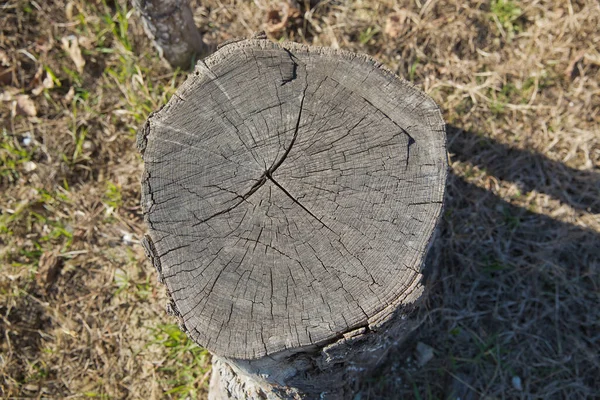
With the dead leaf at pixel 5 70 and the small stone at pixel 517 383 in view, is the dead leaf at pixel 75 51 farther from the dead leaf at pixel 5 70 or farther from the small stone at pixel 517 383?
the small stone at pixel 517 383

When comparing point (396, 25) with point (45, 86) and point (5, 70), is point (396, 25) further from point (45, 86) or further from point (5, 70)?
point (5, 70)

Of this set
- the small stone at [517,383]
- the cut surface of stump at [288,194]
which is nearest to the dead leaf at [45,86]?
the cut surface of stump at [288,194]

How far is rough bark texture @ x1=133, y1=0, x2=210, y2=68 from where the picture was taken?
287cm

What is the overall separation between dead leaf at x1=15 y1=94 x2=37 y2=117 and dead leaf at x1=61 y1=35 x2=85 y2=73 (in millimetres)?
394

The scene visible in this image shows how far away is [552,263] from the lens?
2898 mm

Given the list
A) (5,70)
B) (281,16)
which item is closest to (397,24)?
(281,16)

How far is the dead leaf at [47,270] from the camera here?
9.75ft

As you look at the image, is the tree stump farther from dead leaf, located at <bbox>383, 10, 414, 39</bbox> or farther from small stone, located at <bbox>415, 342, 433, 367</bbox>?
dead leaf, located at <bbox>383, 10, 414, 39</bbox>

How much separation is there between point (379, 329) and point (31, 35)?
324 centimetres

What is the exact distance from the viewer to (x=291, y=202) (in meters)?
1.79

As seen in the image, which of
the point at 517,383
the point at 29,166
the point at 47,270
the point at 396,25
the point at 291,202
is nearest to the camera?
the point at 291,202

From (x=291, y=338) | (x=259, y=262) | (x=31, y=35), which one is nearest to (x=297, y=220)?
(x=259, y=262)

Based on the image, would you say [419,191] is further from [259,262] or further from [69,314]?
[69,314]

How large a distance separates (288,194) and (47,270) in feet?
6.38
